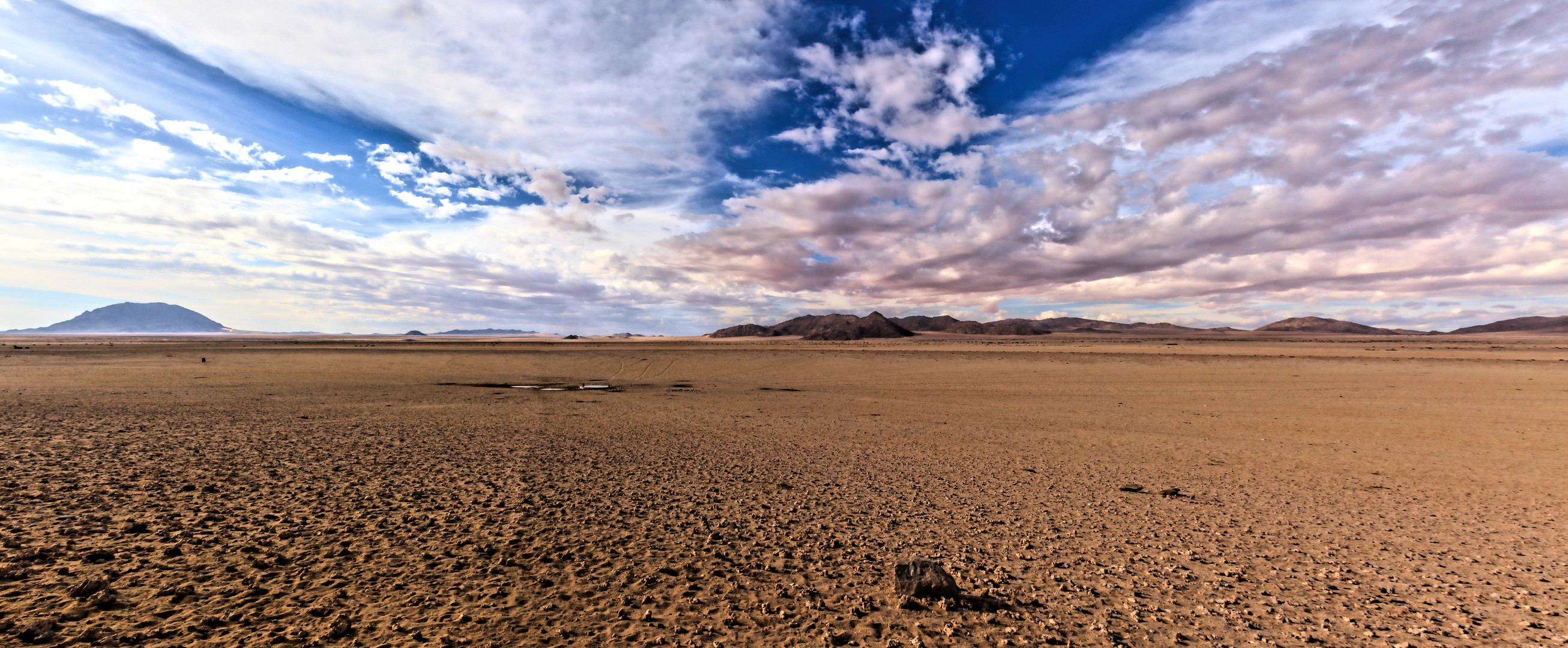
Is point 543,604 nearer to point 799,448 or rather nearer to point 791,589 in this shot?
point 791,589

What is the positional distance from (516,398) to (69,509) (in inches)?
486

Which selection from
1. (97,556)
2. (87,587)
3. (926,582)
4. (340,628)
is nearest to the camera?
(340,628)

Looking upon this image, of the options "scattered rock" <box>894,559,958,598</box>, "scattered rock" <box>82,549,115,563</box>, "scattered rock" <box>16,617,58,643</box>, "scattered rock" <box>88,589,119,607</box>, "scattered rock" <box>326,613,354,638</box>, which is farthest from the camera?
"scattered rock" <box>82,549,115,563</box>

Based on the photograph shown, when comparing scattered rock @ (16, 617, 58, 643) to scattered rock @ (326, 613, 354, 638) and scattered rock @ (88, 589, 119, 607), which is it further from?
scattered rock @ (326, 613, 354, 638)

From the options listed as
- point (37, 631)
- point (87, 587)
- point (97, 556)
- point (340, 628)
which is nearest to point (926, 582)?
point (340, 628)

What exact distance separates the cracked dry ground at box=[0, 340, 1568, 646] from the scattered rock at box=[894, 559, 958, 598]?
13 centimetres

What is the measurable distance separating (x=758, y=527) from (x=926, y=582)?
2117 millimetres

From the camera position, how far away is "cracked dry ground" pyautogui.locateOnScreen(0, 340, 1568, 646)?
4035 millimetres

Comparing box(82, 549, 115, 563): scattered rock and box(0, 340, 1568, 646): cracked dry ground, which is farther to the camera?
box(82, 549, 115, 563): scattered rock

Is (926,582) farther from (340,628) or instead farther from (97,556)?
(97,556)

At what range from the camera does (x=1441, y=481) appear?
8367mm

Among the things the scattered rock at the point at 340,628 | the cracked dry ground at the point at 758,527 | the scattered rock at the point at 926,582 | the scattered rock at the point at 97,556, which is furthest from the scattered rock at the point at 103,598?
the scattered rock at the point at 926,582

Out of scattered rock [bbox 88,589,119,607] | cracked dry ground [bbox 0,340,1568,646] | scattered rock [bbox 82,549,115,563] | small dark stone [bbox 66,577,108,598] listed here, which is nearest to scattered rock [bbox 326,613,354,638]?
cracked dry ground [bbox 0,340,1568,646]

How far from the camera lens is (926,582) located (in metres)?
4.45
